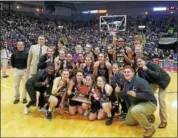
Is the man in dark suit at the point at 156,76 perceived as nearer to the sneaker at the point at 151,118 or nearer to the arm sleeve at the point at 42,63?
the sneaker at the point at 151,118

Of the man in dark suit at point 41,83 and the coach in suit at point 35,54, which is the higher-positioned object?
the coach in suit at point 35,54

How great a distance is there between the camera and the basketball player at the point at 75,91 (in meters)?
5.55

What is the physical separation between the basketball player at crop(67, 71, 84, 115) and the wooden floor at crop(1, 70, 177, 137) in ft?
0.48

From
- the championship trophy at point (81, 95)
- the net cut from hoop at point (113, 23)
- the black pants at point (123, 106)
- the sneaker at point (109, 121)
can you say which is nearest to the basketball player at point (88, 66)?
the championship trophy at point (81, 95)

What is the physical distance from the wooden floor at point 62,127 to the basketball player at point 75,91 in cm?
15

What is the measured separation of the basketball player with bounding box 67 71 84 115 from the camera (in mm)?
5547

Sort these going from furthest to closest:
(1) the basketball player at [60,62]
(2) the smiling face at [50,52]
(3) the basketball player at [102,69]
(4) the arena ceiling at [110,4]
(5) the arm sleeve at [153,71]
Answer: (4) the arena ceiling at [110,4] < (2) the smiling face at [50,52] < (1) the basketball player at [60,62] < (3) the basketball player at [102,69] < (5) the arm sleeve at [153,71]

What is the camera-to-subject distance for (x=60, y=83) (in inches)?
218

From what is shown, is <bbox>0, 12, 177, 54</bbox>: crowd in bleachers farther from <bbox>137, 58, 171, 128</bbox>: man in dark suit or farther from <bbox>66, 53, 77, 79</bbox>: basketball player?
<bbox>137, 58, 171, 128</bbox>: man in dark suit

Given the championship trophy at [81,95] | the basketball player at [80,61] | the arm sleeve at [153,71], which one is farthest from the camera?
the basketball player at [80,61]

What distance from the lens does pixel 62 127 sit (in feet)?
16.6

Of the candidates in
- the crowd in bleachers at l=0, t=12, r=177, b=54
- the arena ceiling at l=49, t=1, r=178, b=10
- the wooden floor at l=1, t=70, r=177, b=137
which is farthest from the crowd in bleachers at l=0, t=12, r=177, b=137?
the arena ceiling at l=49, t=1, r=178, b=10

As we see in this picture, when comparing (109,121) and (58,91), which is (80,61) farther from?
(109,121)

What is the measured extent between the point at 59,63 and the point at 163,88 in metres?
2.08
